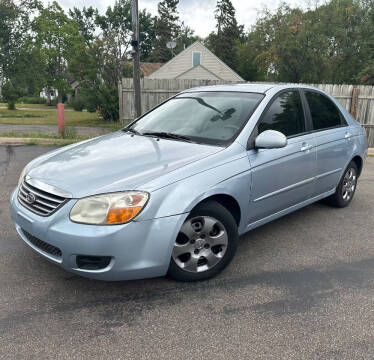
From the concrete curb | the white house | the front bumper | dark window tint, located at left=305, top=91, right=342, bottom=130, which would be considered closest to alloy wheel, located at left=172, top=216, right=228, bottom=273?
the front bumper

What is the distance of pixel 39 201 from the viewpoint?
2779 millimetres

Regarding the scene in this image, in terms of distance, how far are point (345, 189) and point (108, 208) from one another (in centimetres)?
363

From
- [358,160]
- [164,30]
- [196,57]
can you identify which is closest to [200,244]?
[358,160]

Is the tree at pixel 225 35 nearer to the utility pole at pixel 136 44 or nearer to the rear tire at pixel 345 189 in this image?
the utility pole at pixel 136 44

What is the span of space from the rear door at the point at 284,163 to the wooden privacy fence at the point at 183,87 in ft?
28.6

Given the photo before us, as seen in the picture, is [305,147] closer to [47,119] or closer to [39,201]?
[39,201]

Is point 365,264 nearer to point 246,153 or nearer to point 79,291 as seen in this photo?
point 246,153

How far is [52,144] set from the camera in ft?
31.2

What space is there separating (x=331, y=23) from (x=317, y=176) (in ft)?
102

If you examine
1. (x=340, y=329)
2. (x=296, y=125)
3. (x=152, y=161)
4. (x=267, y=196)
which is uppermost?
(x=296, y=125)

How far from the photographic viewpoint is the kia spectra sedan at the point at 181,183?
258cm

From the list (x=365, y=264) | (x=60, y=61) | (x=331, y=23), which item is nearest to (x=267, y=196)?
(x=365, y=264)

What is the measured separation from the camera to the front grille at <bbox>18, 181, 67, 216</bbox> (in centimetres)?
266

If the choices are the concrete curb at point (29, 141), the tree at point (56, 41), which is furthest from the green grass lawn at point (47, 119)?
the tree at point (56, 41)
